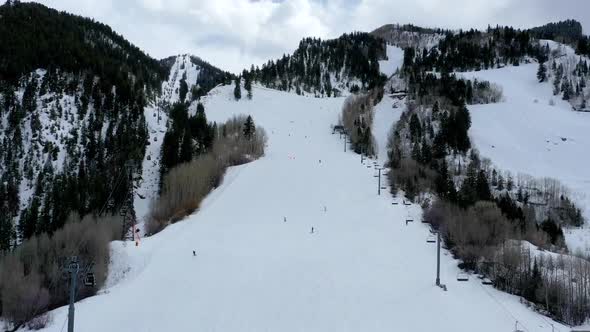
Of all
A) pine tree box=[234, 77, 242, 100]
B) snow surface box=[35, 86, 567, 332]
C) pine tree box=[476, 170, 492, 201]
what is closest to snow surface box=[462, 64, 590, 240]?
pine tree box=[476, 170, 492, 201]

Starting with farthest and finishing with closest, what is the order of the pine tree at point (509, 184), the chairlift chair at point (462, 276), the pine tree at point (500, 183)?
the pine tree at point (509, 184) → the pine tree at point (500, 183) → the chairlift chair at point (462, 276)

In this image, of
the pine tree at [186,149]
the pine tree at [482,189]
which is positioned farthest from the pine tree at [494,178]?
the pine tree at [186,149]

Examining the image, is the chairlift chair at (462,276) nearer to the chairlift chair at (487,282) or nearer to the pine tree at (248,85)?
the chairlift chair at (487,282)

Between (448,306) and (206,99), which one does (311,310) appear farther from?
(206,99)

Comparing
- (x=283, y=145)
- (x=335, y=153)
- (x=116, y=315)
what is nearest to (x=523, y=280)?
(x=116, y=315)

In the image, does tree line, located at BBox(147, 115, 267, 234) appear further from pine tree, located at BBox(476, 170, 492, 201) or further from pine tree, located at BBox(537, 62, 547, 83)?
pine tree, located at BBox(537, 62, 547, 83)

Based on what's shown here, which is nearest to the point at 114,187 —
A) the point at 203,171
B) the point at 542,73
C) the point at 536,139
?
the point at 203,171
